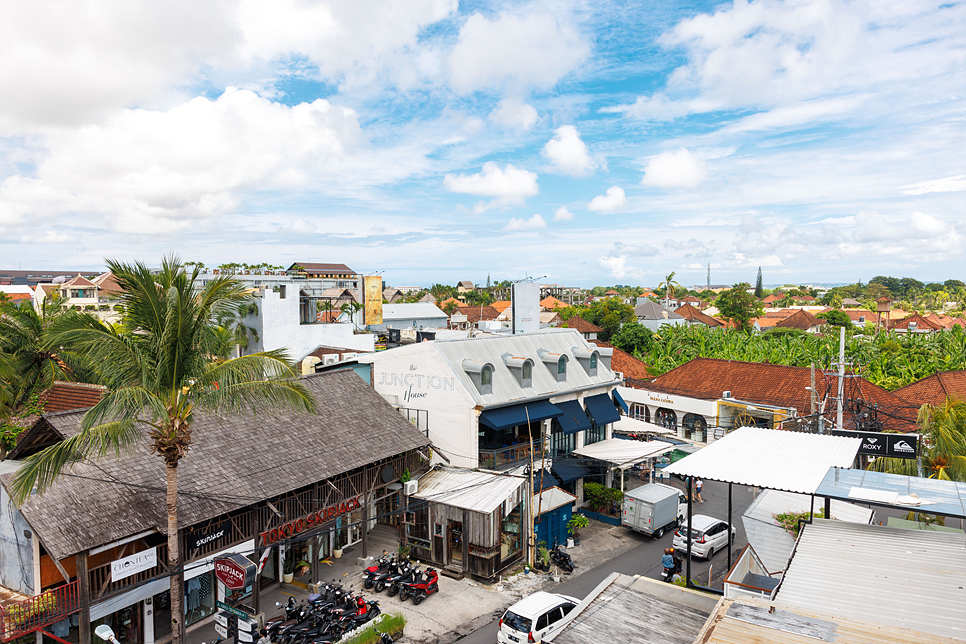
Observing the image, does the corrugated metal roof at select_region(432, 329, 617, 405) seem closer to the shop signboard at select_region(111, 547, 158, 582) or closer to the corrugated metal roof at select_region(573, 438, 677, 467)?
the corrugated metal roof at select_region(573, 438, 677, 467)

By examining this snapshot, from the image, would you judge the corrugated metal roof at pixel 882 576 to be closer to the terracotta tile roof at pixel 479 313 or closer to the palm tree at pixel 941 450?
the palm tree at pixel 941 450

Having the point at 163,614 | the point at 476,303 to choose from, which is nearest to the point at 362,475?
the point at 163,614

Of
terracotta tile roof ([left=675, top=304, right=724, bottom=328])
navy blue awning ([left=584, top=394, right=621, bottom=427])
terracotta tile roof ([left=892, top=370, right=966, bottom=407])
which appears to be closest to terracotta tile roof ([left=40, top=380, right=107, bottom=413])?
navy blue awning ([left=584, top=394, right=621, bottom=427])

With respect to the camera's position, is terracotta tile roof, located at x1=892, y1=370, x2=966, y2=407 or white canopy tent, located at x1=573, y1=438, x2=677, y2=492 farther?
terracotta tile roof, located at x1=892, y1=370, x2=966, y2=407

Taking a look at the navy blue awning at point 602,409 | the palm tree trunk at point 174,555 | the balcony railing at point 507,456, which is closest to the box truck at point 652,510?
the navy blue awning at point 602,409

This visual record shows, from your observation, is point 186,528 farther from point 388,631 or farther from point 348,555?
point 348,555

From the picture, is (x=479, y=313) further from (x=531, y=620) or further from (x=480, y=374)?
(x=531, y=620)
